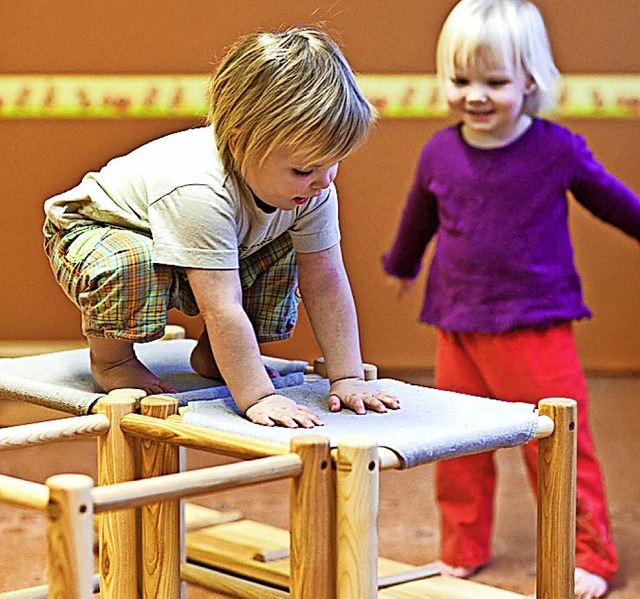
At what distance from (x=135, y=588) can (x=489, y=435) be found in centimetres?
38

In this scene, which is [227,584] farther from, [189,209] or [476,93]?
[476,93]

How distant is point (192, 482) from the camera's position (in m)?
0.88

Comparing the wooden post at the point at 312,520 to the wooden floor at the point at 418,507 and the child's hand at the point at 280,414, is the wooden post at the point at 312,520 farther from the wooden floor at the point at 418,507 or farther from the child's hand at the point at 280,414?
the wooden floor at the point at 418,507

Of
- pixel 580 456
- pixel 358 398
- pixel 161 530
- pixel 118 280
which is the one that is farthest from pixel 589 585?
pixel 118 280

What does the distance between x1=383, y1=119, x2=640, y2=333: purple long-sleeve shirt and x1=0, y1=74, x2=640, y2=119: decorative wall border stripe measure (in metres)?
0.89

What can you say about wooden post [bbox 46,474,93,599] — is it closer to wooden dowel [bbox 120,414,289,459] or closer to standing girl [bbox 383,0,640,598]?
wooden dowel [bbox 120,414,289,459]

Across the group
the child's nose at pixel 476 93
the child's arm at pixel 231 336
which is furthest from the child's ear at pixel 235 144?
the child's nose at pixel 476 93

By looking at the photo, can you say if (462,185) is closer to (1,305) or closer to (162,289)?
(162,289)

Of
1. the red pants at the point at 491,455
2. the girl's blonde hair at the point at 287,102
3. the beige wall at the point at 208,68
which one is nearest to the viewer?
the girl's blonde hair at the point at 287,102

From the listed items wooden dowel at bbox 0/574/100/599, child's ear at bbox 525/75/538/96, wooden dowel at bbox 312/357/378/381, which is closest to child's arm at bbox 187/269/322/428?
wooden dowel at bbox 312/357/378/381

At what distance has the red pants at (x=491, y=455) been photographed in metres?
1.53

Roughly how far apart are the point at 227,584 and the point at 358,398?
46 cm

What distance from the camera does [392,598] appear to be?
1.38 metres

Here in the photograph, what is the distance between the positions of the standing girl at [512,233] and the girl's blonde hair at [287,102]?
479 mm
